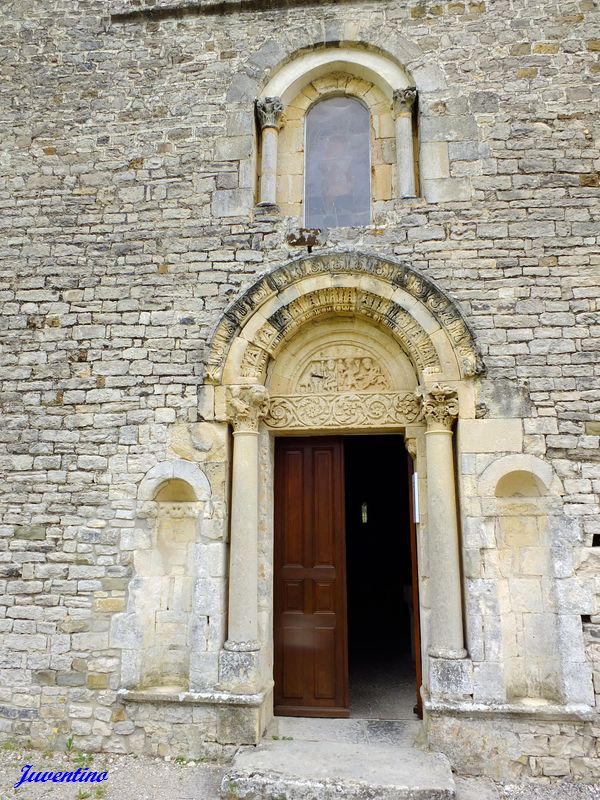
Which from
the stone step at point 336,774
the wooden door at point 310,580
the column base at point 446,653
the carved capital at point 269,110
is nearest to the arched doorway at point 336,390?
the column base at point 446,653

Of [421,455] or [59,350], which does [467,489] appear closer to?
[421,455]

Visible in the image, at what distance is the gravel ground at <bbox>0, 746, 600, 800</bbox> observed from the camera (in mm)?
4168

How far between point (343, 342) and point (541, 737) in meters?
3.71

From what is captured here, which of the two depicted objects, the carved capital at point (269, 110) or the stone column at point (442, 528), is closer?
the stone column at point (442, 528)

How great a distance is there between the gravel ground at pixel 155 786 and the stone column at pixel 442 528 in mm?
990

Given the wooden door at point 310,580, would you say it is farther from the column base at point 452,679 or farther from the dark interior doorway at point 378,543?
the dark interior doorway at point 378,543

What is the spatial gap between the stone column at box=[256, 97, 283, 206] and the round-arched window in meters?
0.38

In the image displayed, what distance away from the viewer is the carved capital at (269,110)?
5777 millimetres

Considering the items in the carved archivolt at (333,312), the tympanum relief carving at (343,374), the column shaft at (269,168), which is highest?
the column shaft at (269,168)

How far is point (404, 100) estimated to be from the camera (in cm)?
568

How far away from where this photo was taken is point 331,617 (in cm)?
543

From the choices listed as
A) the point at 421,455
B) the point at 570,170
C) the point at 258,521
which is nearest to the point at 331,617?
the point at 258,521

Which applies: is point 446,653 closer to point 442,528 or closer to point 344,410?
point 442,528

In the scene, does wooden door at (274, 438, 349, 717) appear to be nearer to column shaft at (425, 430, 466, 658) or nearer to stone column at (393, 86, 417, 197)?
column shaft at (425, 430, 466, 658)
